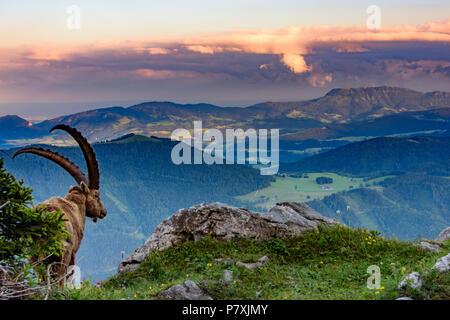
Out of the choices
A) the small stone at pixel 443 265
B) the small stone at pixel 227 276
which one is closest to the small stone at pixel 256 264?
the small stone at pixel 227 276

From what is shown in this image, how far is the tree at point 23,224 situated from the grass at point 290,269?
1424mm

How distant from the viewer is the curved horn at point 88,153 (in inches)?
515

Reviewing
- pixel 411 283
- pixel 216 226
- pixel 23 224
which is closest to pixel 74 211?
pixel 23 224

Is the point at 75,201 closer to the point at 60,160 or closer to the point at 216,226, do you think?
the point at 60,160

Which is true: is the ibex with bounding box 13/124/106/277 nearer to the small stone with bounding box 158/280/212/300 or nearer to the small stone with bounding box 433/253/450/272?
the small stone with bounding box 158/280/212/300

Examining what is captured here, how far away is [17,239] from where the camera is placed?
35.5 ft

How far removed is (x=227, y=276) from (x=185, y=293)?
1618 mm

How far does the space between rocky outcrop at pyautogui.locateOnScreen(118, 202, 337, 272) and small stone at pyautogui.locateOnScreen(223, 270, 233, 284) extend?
2885 mm

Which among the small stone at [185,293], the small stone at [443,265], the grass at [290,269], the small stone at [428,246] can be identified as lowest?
the small stone at [428,246]

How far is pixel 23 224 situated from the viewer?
426 inches

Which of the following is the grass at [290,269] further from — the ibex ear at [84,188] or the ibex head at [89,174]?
the ibex ear at [84,188]
